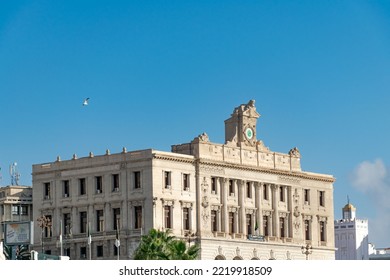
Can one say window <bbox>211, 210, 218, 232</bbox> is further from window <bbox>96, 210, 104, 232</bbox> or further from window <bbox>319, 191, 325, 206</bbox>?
window <bbox>319, 191, 325, 206</bbox>

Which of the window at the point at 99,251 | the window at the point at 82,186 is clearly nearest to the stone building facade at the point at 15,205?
the window at the point at 82,186

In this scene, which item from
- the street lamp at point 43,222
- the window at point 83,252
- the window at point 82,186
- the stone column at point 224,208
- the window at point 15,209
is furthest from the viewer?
the window at point 15,209

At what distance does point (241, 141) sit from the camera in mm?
144625

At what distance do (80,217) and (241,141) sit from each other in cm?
2086

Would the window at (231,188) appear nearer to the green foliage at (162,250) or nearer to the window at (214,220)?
the window at (214,220)

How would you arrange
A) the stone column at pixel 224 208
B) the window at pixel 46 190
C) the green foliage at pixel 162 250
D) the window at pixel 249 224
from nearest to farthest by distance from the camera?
the green foliage at pixel 162 250 → the stone column at pixel 224 208 → the window at pixel 46 190 → the window at pixel 249 224

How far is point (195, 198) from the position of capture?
→ 5344 inches

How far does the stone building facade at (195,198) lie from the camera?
132m
